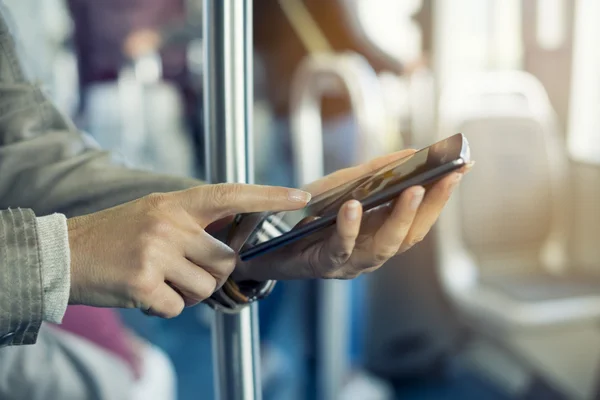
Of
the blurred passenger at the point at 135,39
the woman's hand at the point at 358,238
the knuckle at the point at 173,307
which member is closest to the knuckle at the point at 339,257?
the woman's hand at the point at 358,238

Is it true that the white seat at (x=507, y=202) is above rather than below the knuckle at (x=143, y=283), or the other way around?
below

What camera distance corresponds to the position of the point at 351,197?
51 centimetres

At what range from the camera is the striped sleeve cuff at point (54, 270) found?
52 centimetres

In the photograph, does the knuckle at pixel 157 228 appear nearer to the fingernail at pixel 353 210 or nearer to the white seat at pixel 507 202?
the fingernail at pixel 353 210

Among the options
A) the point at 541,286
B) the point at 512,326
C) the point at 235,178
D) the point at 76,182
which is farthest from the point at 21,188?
the point at 541,286

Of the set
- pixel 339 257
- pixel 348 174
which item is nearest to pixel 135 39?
pixel 348 174

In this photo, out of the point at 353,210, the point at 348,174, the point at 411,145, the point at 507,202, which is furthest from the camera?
the point at 411,145

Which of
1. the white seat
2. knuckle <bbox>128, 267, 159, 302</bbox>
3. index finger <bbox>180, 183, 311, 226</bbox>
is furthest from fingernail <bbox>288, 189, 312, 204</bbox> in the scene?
the white seat

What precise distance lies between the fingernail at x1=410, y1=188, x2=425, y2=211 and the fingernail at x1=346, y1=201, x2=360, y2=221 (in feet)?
0.12

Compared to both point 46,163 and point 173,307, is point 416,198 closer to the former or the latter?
point 173,307

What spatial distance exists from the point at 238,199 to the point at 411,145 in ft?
6.63

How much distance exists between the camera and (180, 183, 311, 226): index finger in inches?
20.6

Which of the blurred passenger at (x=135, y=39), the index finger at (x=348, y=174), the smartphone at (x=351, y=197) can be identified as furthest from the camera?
the blurred passenger at (x=135, y=39)

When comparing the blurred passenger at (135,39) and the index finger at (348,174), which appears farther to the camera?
the blurred passenger at (135,39)
